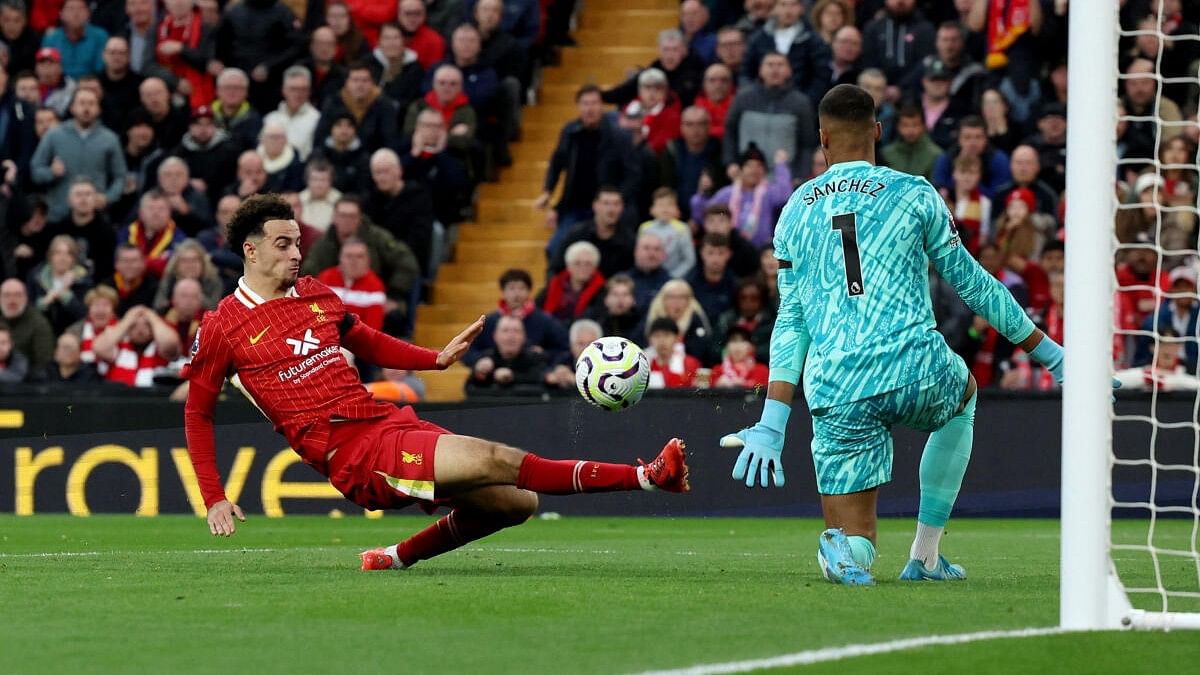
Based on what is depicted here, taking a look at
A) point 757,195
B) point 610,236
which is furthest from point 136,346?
point 757,195

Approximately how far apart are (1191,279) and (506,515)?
321 inches

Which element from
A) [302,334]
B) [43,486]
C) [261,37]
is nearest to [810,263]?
[302,334]

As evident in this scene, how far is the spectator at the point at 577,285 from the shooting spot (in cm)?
1678

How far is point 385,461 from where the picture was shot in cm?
842

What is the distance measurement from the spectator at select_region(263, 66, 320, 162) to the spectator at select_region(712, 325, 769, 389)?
5618mm

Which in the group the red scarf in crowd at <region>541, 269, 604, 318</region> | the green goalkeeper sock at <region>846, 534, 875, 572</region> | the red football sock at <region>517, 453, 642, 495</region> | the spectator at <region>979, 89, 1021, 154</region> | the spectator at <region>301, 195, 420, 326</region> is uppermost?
the spectator at <region>979, 89, 1021, 154</region>

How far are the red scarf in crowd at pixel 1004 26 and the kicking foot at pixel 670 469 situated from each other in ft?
34.1

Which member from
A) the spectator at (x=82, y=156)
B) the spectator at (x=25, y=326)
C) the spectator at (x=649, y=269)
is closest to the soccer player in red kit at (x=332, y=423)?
the spectator at (x=649, y=269)

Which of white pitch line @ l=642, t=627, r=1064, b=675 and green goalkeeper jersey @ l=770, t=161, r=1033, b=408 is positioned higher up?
green goalkeeper jersey @ l=770, t=161, r=1033, b=408

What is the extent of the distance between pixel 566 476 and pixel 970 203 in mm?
8612

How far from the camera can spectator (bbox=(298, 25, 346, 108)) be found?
1967 cm

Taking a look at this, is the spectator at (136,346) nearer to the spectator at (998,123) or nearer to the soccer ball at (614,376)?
the spectator at (998,123)

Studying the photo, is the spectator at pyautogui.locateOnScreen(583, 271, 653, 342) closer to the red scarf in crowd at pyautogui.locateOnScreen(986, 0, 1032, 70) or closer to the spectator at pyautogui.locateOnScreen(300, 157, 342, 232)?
the spectator at pyautogui.locateOnScreen(300, 157, 342, 232)

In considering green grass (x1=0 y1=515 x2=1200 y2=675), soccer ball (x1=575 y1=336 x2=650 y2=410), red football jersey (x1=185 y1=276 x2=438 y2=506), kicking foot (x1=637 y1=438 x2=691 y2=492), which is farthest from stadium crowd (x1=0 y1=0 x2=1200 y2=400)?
kicking foot (x1=637 y1=438 x2=691 y2=492)
